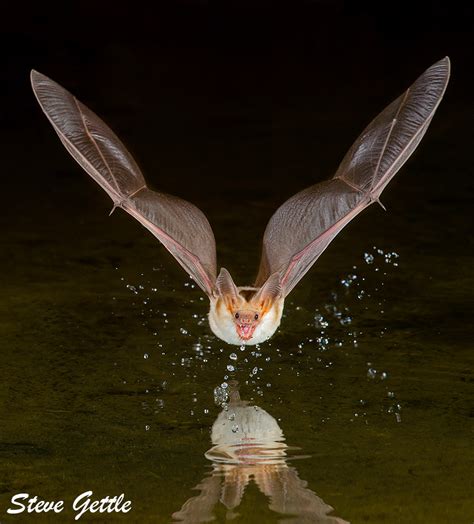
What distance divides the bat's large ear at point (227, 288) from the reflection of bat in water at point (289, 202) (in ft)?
0.44

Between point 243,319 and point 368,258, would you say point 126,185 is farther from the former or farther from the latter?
point 368,258

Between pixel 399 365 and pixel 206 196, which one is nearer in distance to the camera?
pixel 399 365

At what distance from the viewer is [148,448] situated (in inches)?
121

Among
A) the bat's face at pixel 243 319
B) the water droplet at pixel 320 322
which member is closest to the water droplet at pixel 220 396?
the bat's face at pixel 243 319

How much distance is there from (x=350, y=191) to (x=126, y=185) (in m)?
0.59

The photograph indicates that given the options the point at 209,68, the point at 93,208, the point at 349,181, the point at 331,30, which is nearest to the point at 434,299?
the point at 349,181

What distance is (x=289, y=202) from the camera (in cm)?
347

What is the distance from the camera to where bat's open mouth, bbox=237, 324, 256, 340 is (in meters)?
3.07

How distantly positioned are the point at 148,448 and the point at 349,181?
36.2 inches

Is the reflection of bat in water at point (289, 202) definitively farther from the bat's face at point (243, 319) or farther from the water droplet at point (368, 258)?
the water droplet at point (368, 258)

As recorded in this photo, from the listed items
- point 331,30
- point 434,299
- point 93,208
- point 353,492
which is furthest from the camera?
point 331,30

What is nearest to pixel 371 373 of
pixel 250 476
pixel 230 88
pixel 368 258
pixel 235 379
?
pixel 235 379

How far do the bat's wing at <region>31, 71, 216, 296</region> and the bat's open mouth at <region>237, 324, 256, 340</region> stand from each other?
25 cm

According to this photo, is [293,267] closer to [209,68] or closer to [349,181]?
[349,181]
